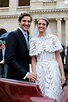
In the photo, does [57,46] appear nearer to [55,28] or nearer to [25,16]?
[25,16]

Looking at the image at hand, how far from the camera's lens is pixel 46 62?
361 cm

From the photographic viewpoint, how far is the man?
10.7ft

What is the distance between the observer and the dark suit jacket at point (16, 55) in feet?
10.7

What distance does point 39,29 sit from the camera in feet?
11.8

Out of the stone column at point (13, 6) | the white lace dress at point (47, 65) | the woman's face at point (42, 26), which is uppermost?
the stone column at point (13, 6)

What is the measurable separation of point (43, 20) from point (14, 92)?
1.37 m

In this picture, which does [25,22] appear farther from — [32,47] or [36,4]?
[36,4]

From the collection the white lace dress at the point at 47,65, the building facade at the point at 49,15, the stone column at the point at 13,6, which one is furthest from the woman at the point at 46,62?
the stone column at the point at 13,6

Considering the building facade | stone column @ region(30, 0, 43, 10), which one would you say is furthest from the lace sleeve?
stone column @ region(30, 0, 43, 10)

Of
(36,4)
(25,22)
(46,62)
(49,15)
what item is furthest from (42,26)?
(36,4)

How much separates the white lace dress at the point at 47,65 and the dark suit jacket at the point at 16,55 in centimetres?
12

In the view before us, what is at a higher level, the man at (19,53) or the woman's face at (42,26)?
the woman's face at (42,26)

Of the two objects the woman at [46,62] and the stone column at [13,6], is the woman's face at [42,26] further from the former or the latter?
the stone column at [13,6]

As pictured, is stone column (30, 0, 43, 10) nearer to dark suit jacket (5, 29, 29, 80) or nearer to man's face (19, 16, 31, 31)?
man's face (19, 16, 31, 31)
